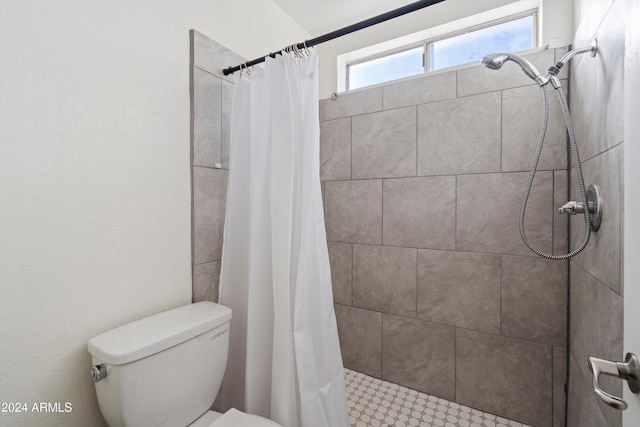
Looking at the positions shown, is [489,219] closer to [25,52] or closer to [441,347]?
[441,347]

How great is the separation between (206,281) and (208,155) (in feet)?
1.98

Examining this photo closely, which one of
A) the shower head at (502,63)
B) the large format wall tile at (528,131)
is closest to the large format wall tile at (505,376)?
the large format wall tile at (528,131)

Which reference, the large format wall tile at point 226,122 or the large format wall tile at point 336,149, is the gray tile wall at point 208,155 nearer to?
the large format wall tile at point 226,122

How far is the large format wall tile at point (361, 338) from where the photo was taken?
1.84 metres

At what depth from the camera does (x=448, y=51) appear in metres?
1.81

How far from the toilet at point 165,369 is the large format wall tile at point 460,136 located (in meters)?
1.34

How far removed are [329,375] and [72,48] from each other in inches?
58.7

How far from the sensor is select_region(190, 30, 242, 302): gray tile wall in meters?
1.33

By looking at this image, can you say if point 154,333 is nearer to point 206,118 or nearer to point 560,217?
point 206,118

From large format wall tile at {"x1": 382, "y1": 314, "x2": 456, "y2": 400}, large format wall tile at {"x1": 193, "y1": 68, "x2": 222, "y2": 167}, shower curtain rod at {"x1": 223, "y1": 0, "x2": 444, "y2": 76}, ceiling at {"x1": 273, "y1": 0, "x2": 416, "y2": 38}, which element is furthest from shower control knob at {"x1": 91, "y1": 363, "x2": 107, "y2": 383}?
ceiling at {"x1": 273, "y1": 0, "x2": 416, "y2": 38}

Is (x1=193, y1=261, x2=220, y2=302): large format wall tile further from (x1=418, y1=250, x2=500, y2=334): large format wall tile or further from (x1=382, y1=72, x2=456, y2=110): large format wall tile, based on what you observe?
(x1=382, y1=72, x2=456, y2=110): large format wall tile

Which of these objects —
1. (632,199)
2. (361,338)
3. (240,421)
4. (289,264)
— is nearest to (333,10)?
(289,264)

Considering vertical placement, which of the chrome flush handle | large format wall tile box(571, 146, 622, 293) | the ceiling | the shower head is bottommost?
the chrome flush handle

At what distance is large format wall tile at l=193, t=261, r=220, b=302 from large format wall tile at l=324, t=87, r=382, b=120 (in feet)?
4.07
